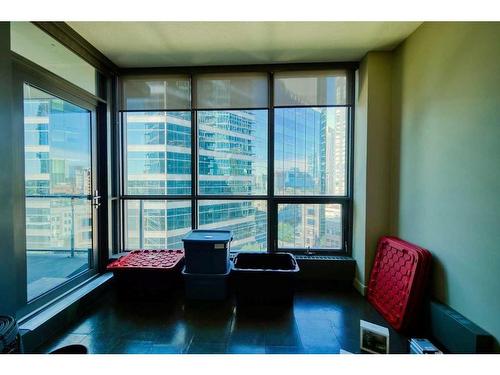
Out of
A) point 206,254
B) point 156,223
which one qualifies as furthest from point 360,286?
point 156,223

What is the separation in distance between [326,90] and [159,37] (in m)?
1.90

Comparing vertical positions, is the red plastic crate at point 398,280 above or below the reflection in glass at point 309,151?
below

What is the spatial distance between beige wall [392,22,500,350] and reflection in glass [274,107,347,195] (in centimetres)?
72

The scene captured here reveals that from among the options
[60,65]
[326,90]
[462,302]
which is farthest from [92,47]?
[462,302]

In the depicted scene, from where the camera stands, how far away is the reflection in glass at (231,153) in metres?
3.00

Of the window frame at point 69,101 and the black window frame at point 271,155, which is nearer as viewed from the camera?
the window frame at point 69,101

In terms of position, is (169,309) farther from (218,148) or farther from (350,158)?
(350,158)

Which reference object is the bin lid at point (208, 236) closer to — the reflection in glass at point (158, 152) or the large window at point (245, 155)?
the large window at point (245, 155)

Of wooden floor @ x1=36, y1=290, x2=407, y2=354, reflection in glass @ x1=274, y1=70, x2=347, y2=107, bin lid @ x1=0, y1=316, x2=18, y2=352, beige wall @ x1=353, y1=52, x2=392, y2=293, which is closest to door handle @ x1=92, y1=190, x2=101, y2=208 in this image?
wooden floor @ x1=36, y1=290, x2=407, y2=354

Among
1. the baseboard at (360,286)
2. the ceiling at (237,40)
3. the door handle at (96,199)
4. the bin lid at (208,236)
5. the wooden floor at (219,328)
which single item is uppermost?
the ceiling at (237,40)

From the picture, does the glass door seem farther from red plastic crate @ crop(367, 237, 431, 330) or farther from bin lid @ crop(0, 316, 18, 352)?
red plastic crate @ crop(367, 237, 431, 330)

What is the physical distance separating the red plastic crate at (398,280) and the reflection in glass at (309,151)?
887 millimetres

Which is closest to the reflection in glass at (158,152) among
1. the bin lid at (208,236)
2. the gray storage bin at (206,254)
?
the bin lid at (208,236)

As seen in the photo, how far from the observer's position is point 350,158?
2914 millimetres
